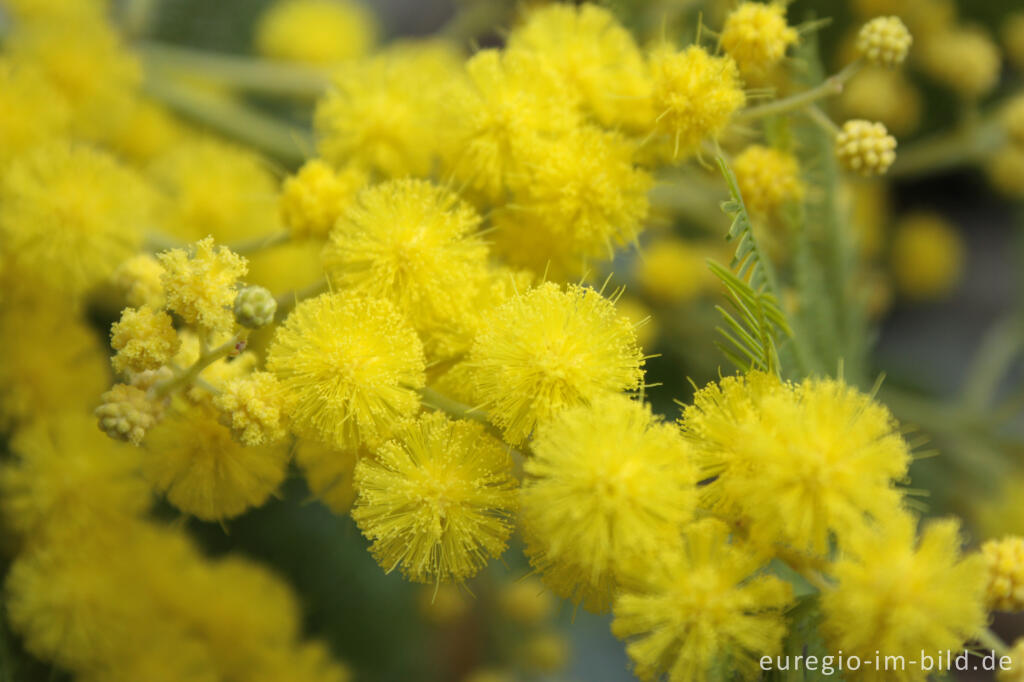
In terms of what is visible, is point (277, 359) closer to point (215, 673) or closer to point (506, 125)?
point (506, 125)

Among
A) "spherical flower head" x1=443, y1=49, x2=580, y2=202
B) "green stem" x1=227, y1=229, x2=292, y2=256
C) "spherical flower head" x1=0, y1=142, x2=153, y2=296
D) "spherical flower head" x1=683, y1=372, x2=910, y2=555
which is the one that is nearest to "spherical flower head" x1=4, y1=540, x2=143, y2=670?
"spherical flower head" x1=0, y1=142, x2=153, y2=296

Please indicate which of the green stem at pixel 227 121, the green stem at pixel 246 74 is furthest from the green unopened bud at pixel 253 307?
the green stem at pixel 246 74

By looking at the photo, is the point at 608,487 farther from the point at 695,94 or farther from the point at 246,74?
the point at 246,74

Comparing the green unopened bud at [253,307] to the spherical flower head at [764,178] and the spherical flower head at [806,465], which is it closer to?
the spherical flower head at [806,465]

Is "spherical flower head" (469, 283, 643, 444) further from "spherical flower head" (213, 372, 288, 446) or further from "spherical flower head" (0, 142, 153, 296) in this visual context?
"spherical flower head" (0, 142, 153, 296)

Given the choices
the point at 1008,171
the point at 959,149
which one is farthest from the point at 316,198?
the point at 1008,171

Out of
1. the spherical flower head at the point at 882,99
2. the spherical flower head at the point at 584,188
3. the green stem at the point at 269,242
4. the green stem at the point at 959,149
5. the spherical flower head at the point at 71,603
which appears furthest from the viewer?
the spherical flower head at the point at 882,99
